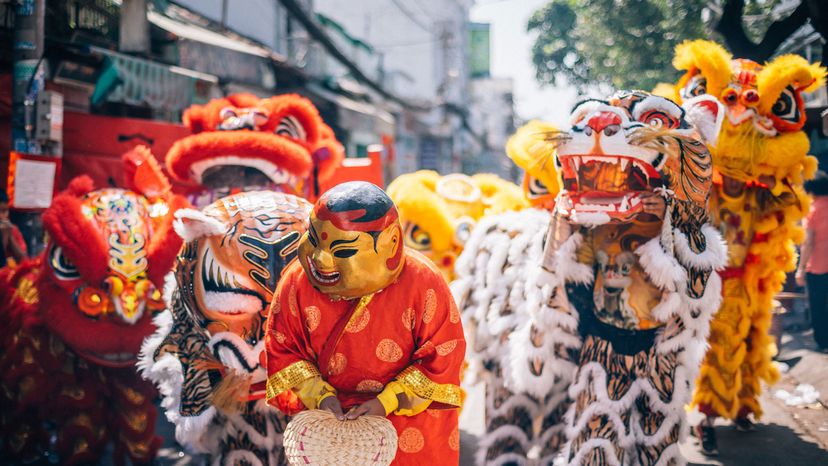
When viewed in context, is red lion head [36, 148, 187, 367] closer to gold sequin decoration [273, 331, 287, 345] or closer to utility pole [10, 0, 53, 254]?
utility pole [10, 0, 53, 254]

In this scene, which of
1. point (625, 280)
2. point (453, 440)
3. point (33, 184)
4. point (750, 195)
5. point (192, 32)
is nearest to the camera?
point (453, 440)

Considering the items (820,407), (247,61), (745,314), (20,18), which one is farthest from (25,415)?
(247,61)

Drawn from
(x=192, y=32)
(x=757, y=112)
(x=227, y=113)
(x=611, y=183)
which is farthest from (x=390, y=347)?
(x=192, y=32)

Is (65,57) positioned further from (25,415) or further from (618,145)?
(618,145)

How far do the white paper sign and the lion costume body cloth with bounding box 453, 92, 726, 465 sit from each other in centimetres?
312

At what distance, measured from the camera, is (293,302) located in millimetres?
2434

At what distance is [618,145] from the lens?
2.99m

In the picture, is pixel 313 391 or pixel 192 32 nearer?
pixel 313 391

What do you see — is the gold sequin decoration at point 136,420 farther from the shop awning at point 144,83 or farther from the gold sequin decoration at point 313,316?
the shop awning at point 144,83

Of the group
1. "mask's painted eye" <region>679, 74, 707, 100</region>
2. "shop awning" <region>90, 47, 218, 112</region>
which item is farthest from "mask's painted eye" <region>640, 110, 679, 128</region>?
"shop awning" <region>90, 47, 218, 112</region>

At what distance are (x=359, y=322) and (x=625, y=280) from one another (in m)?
1.39

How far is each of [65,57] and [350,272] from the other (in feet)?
16.7

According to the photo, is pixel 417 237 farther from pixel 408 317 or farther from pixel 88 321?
pixel 408 317

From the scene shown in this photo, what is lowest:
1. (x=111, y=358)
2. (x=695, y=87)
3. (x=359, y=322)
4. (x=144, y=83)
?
(x=111, y=358)
